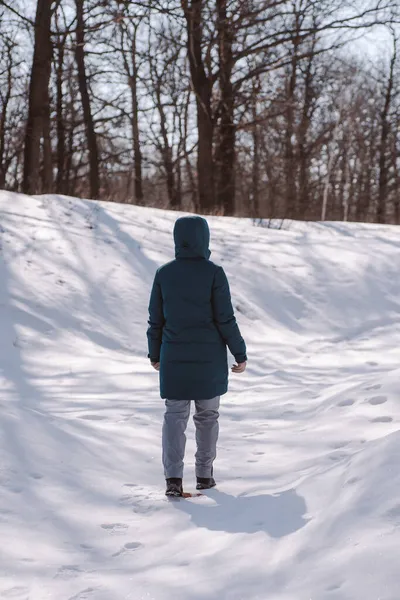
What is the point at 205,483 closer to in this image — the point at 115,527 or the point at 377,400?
the point at 115,527

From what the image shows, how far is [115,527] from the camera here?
3553mm

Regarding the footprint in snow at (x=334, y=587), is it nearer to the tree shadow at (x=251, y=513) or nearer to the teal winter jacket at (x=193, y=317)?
the tree shadow at (x=251, y=513)

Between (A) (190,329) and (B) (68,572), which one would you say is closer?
(B) (68,572)

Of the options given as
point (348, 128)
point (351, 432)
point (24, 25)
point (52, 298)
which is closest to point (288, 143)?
point (348, 128)

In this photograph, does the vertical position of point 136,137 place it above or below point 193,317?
above

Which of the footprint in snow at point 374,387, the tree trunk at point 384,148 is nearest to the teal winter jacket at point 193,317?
the footprint in snow at point 374,387

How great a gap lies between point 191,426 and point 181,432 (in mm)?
1668

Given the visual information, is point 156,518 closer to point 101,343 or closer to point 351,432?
point 351,432

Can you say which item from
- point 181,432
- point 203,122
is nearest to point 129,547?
point 181,432

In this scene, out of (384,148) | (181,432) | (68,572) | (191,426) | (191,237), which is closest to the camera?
(68,572)

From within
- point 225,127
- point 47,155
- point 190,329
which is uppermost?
point 225,127

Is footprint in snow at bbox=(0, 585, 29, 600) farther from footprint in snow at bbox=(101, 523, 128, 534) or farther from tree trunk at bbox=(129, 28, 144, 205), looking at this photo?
tree trunk at bbox=(129, 28, 144, 205)

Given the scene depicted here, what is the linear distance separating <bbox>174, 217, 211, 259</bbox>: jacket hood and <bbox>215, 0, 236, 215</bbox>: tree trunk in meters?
13.0

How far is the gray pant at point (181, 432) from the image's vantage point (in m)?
4.07
